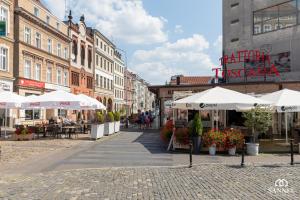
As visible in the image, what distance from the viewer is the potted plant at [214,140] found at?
51.2ft

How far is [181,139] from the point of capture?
16.6 metres

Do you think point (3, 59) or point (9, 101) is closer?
point (9, 101)

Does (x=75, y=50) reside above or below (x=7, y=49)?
above

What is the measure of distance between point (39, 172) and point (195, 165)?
497 cm

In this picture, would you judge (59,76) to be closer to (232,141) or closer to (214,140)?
(214,140)

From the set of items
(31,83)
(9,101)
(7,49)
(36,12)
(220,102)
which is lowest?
(220,102)

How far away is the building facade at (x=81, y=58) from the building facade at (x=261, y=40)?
65.5 ft

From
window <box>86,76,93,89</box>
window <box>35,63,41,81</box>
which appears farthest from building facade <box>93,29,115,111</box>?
window <box>35,63,41,81</box>

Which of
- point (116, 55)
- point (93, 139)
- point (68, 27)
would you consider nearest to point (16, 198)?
point (93, 139)

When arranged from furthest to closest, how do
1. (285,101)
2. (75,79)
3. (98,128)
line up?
1. (75,79)
2. (98,128)
3. (285,101)

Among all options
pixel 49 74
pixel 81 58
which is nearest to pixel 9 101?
pixel 49 74

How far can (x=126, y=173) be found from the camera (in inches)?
432

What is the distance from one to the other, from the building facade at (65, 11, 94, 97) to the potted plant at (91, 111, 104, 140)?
81.0ft

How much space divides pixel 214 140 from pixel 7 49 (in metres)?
22.2
